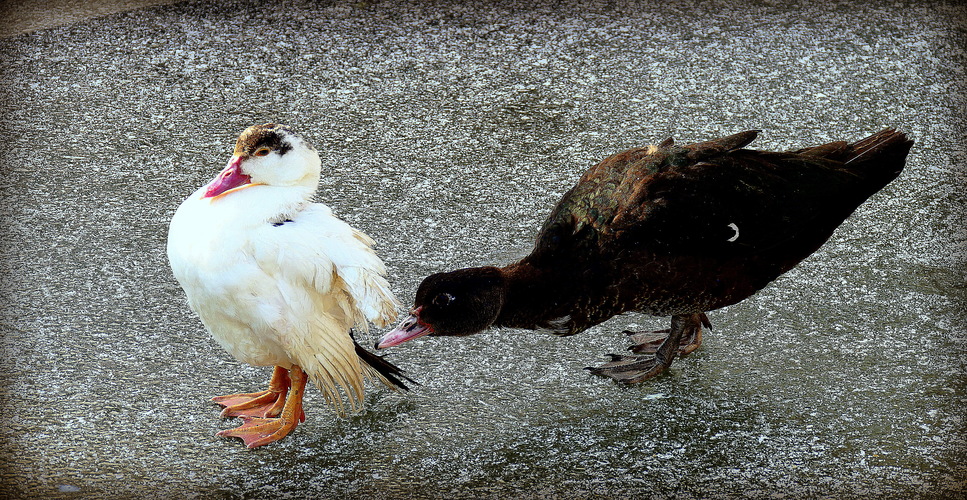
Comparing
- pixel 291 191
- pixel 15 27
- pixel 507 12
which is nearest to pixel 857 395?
pixel 291 191

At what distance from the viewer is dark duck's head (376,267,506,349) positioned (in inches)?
126

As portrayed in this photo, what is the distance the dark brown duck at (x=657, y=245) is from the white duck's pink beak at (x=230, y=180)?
697 millimetres

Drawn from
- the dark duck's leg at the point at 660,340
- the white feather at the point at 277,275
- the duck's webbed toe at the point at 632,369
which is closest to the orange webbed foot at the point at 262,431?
the white feather at the point at 277,275

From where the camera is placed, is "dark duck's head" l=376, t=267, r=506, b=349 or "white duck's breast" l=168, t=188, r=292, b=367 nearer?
"white duck's breast" l=168, t=188, r=292, b=367

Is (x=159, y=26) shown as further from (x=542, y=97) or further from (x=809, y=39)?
(x=809, y=39)

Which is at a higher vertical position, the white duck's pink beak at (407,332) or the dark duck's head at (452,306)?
the dark duck's head at (452,306)

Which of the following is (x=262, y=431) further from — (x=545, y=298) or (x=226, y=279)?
(x=545, y=298)

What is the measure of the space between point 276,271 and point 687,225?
4.66ft

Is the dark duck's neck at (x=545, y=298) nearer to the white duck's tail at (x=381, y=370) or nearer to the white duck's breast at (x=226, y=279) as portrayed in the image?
the white duck's tail at (x=381, y=370)

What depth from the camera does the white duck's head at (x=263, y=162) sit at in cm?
315

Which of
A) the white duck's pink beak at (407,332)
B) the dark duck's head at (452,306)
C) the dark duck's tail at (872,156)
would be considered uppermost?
the dark duck's tail at (872,156)

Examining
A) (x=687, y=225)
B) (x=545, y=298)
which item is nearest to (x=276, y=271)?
(x=545, y=298)

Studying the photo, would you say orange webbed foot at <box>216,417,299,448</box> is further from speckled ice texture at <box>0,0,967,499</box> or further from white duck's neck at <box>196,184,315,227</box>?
white duck's neck at <box>196,184,315,227</box>

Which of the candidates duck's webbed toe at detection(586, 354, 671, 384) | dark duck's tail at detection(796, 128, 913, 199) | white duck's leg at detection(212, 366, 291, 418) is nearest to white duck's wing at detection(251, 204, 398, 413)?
white duck's leg at detection(212, 366, 291, 418)
